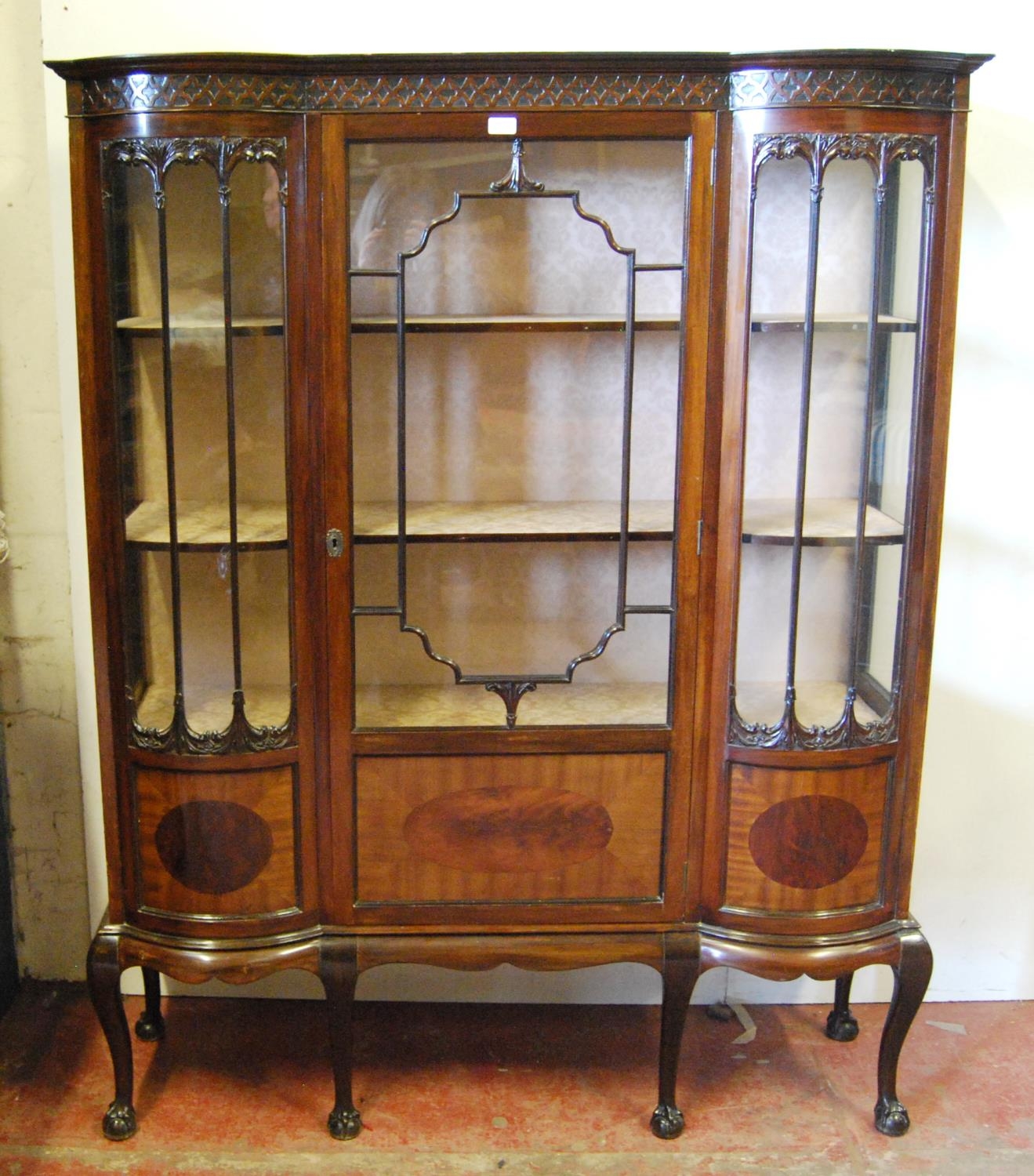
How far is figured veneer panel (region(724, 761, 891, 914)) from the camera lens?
2.17 metres

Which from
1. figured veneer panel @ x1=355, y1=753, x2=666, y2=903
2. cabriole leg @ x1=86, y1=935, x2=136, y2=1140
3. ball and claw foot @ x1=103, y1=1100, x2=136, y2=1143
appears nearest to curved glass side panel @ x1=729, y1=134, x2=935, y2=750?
figured veneer panel @ x1=355, y1=753, x2=666, y2=903

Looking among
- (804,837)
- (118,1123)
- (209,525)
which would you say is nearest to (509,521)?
(209,525)

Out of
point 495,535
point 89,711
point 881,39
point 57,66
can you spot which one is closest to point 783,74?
point 881,39

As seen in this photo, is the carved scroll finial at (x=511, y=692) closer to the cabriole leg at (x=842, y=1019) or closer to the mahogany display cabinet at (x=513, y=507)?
the mahogany display cabinet at (x=513, y=507)

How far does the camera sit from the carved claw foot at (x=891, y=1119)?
2293mm

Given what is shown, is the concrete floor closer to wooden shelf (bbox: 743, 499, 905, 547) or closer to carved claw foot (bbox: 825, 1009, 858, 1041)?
carved claw foot (bbox: 825, 1009, 858, 1041)

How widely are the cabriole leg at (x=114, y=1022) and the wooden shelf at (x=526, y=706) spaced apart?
1.88 ft

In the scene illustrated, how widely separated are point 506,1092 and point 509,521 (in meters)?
1.04

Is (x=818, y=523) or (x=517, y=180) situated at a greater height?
(x=517, y=180)

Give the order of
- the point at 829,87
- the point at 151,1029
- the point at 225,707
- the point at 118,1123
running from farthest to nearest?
1. the point at 151,1029
2. the point at 118,1123
3. the point at 225,707
4. the point at 829,87

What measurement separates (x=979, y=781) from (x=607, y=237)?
134 centimetres

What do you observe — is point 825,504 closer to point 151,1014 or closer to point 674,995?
point 674,995

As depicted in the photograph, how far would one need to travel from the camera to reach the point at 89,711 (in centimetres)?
261

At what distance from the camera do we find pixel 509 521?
2162mm
